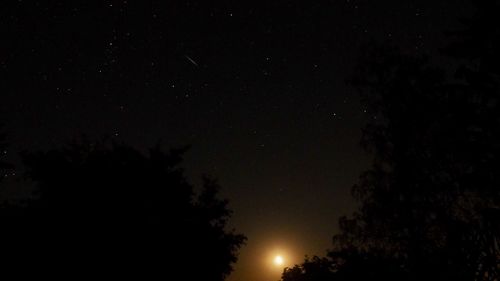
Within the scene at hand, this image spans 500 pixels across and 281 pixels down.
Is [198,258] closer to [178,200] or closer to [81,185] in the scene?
[178,200]

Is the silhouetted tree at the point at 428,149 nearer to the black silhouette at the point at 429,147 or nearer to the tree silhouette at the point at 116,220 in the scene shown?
the black silhouette at the point at 429,147

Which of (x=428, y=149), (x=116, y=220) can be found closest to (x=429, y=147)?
(x=428, y=149)

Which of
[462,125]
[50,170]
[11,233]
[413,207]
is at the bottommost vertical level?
[11,233]

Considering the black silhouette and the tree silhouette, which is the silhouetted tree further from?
the tree silhouette

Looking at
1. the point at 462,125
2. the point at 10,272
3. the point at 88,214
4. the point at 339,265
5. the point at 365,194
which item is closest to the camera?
the point at 339,265

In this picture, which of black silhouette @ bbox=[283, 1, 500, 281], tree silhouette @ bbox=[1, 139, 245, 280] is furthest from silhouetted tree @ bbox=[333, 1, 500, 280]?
tree silhouette @ bbox=[1, 139, 245, 280]

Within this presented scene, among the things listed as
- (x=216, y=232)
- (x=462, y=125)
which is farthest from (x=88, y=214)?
(x=462, y=125)

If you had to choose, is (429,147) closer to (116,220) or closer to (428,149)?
(428,149)

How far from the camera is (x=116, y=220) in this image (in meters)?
13.3

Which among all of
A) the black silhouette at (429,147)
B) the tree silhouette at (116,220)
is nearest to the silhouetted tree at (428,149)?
the black silhouette at (429,147)

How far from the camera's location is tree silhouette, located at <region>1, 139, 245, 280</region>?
12.8 m

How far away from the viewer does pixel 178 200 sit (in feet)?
51.1

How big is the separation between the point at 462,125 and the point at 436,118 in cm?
216

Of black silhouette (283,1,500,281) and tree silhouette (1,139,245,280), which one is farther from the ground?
black silhouette (283,1,500,281)
